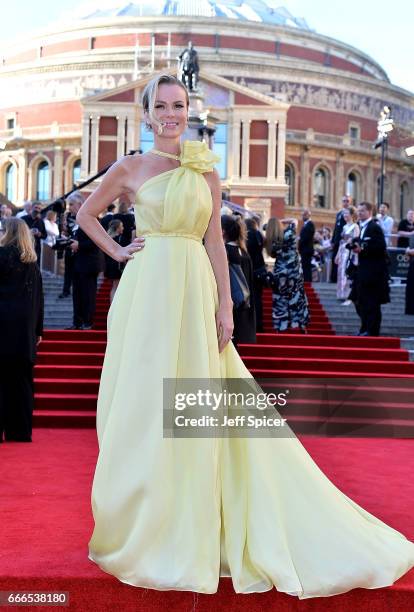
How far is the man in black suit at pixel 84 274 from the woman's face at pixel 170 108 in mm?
7260

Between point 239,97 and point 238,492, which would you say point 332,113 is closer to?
point 239,97

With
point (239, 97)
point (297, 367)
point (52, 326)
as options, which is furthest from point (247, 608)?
point (239, 97)

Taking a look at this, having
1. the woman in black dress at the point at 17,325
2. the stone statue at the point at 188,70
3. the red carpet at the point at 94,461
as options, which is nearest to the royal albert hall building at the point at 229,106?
the stone statue at the point at 188,70

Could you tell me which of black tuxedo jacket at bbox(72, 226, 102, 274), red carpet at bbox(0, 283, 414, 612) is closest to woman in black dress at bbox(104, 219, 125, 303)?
black tuxedo jacket at bbox(72, 226, 102, 274)

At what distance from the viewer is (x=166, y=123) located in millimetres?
3613

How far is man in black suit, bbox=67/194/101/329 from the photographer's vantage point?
429 inches

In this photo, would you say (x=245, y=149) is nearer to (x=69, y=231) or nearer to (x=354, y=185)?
(x=354, y=185)

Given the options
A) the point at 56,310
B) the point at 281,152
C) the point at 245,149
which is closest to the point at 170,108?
the point at 56,310

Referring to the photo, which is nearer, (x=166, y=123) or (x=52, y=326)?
(x=166, y=123)

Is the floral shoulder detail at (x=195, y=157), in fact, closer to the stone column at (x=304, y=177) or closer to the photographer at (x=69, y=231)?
the photographer at (x=69, y=231)

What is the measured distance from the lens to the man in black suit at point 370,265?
426 inches

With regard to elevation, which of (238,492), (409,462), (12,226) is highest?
(12,226)

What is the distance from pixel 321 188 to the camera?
Result: 57.1 m

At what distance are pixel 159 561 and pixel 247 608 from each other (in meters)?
0.41
